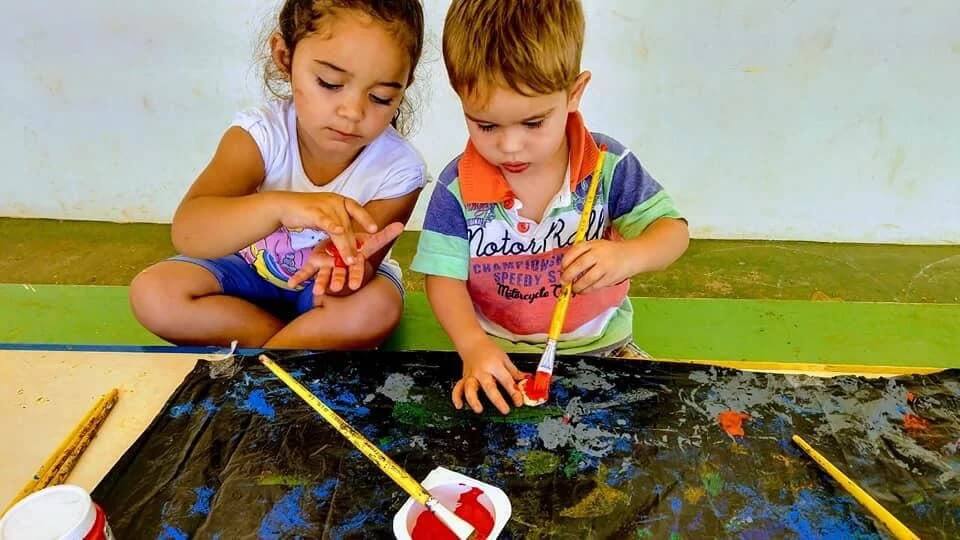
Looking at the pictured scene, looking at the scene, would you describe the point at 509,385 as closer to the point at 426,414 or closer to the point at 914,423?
the point at 426,414

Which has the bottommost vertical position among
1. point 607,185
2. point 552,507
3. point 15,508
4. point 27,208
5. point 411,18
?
point 27,208

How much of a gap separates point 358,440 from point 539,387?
0.87 feet

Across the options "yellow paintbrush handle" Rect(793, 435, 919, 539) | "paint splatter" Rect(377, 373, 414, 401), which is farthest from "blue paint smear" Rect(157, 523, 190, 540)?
"yellow paintbrush handle" Rect(793, 435, 919, 539)

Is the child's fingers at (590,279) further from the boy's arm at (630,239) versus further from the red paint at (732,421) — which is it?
the red paint at (732,421)

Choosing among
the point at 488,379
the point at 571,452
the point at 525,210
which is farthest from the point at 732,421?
the point at 525,210

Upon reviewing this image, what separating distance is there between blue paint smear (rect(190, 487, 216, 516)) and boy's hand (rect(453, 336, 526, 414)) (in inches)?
13.4

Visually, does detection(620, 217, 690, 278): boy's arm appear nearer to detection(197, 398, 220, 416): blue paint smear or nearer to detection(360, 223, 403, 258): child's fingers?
detection(360, 223, 403, 258): child's fingers

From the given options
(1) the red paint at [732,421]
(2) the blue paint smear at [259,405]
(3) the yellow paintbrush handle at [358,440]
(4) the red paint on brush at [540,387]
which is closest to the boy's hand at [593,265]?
(4) the red paint on brush at [540,387]

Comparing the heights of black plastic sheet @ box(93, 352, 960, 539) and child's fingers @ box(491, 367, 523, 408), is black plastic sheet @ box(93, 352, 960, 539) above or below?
below

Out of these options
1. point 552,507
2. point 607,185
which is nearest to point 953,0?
point 607,185

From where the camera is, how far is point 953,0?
6.63 feet

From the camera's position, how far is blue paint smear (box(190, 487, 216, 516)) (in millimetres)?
816

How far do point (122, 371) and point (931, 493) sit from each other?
1.14 m

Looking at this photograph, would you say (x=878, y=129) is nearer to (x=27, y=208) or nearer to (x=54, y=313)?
(x=54, y=313)
